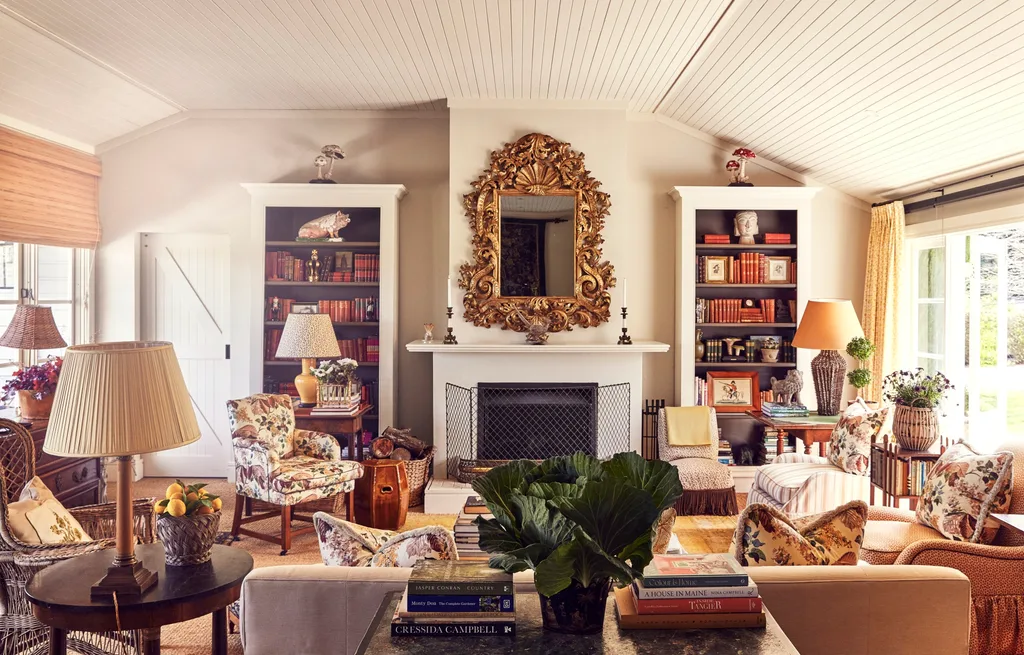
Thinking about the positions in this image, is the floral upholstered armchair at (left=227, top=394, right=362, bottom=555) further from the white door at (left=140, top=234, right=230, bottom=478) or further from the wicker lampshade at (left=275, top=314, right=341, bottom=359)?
the white door at (left=140, top=234, right=230, bottom=478)

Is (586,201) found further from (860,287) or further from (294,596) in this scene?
(294,596)

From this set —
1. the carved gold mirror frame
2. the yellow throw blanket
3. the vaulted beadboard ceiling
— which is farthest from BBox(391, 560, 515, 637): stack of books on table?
the carved gold mirror frame

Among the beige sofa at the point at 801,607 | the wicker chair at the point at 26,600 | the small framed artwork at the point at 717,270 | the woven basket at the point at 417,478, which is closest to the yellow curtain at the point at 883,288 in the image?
the small framed artwork at the point at 717,270

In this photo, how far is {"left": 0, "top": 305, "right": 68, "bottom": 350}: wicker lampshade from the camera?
411cm

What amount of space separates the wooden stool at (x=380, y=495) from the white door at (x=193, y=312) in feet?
5.97

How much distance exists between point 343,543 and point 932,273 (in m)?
4.67

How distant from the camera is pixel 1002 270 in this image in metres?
4.38

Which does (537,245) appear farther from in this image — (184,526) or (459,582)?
(459,582)

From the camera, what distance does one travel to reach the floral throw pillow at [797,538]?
6.63ft

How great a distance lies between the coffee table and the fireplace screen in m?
3.71

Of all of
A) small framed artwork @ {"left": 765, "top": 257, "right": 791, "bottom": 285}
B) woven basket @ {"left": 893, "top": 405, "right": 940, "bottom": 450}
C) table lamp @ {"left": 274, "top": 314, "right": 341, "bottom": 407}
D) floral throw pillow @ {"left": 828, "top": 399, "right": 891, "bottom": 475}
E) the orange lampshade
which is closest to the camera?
woven basket @ {"left": 893, "top": 405, "right": 940, "bottom": 450}

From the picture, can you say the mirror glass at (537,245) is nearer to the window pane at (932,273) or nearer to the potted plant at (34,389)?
the window pane at (932,273)

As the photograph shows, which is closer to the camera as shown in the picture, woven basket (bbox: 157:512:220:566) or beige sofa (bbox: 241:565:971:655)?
beige sofa (bbox: 241:565:971:655)

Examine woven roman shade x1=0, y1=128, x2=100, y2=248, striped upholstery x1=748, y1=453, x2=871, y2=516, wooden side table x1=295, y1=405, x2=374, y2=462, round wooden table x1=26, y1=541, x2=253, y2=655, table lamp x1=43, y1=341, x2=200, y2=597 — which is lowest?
striped upholstery x1=748, y1=453, x2=871, y2=516
